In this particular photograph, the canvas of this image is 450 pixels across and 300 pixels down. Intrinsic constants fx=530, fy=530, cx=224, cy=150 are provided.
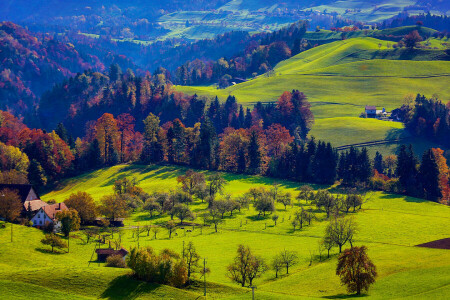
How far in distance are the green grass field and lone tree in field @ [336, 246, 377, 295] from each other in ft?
5.41

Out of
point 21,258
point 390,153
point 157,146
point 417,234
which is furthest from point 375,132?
point 21,258

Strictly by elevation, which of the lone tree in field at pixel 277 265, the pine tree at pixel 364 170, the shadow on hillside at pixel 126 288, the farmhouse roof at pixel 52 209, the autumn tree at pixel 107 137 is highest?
the autumn tree at pixel 107 137

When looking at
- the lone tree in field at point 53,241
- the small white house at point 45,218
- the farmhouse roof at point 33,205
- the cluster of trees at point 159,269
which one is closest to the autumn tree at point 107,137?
the farmhouse roof at point 33,205

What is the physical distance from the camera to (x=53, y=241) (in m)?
95.3

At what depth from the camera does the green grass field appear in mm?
74000

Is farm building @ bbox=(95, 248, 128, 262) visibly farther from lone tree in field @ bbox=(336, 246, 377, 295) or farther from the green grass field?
lone tree in field @ bbox=(336, 246, 377, 295)

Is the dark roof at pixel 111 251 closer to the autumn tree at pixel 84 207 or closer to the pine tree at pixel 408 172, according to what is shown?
the autumn tree at pixel 84 207

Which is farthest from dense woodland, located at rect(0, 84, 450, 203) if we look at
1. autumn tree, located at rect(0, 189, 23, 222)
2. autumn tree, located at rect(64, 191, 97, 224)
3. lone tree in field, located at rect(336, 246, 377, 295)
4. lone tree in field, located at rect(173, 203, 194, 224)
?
lone tree in field, located at rect(336, 246, 377, 295)

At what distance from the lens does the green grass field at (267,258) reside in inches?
2913

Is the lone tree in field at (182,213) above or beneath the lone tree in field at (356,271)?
above

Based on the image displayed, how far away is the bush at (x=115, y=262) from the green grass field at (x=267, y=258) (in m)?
2.27

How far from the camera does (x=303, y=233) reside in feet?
362

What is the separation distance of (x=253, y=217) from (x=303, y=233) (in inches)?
661

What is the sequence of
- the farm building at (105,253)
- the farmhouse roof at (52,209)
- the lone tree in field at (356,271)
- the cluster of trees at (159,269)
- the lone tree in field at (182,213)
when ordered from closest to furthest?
the lone tree in field at (356,271) < the cluster of trees at (159,269) < the farm building at (105,253) < the farmhouse roof at (52,209) < the lone tree in field at (182,213)
